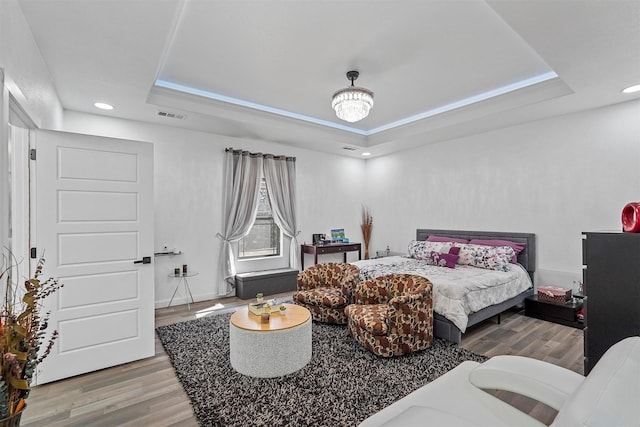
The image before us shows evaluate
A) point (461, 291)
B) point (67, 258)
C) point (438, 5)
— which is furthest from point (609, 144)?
point (67, 258)

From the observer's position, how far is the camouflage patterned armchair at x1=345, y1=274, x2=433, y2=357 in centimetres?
293

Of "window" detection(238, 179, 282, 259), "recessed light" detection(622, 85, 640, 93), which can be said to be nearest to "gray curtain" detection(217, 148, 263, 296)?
"window" detection(238, 179, 282, 259)

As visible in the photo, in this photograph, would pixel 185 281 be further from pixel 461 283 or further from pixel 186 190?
pixel 461 283

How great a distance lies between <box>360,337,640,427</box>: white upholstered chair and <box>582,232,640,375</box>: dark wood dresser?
0.95 metres

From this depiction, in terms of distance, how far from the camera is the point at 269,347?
2594 millimetres

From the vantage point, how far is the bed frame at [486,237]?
3.31m

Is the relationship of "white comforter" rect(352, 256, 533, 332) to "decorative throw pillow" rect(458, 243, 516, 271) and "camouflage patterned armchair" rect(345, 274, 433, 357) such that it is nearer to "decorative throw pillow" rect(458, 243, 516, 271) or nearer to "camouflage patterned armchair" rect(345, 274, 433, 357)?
"decorative throw pillow" rect(458, 243, 516, 271)

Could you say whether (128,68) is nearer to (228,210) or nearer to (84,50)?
(84,50)

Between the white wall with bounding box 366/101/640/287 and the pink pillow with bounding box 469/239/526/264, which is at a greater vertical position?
the white wall with bounding box 366/101/640/287

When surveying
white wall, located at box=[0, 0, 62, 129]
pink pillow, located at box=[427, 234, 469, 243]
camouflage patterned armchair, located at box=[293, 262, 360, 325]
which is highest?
white wall, located at box=[0, 0, 62, 129]

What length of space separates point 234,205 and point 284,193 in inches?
40.2

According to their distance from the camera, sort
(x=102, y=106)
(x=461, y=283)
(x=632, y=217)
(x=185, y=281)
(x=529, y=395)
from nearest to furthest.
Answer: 1. (x=529, y=395)
2. (x=632, y=217)
3. (x=461, y=283)
4. (x=102, y=106)
5. (x=185, y=281)

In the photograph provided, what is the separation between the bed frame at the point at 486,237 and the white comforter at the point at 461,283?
3.3 inches

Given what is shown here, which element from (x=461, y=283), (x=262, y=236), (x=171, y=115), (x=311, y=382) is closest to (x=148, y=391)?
(x=311, y=382)
